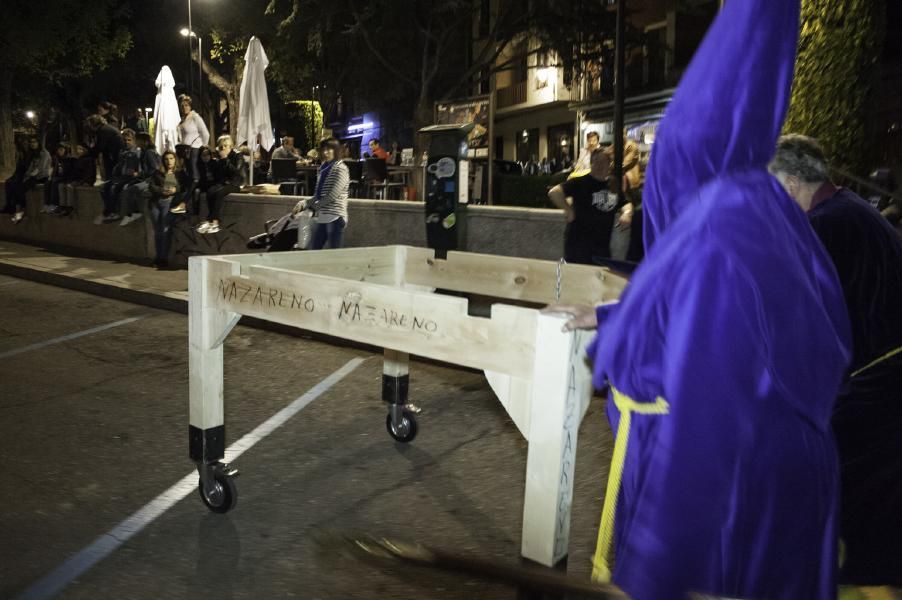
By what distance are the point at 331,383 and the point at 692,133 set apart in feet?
17.1

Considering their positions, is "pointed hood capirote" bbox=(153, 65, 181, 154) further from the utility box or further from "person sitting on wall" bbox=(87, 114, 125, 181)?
the utility box

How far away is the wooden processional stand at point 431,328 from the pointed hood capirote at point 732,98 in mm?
931

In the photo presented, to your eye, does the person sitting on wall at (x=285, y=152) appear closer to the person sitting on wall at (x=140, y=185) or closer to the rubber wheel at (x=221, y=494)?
the person sitting on wall at (x=140, y=185)

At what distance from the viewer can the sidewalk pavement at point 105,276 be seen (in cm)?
1026

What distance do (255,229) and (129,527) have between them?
865 centimetres

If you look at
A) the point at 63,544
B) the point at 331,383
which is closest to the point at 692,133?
the point at 63,544

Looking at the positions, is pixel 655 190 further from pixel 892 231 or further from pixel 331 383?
pixel 331 383

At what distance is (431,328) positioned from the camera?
305cm

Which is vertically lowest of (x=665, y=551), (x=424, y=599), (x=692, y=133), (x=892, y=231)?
(x=424, y=599)

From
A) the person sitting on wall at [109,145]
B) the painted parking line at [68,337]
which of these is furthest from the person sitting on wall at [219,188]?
the person sitting on wall at [109,145]

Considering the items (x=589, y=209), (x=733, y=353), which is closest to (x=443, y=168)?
(x=589, y=209)

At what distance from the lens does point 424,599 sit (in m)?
3.31

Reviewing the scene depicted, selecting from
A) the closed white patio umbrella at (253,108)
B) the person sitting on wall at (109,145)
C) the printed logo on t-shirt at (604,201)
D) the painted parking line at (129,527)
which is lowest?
the painted parking line at (129,527)

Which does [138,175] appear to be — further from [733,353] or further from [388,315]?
[733,353]
